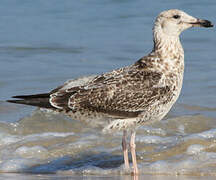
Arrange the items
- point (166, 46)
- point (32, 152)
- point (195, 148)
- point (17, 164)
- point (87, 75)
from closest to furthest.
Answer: point (166, 46) < point (17, 164) < point (195, 148) < point (32, 152) < point (87, 75)

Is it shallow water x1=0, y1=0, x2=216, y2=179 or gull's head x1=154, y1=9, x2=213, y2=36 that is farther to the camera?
shallow water x1=0, y1=0, x2=216, y2=179

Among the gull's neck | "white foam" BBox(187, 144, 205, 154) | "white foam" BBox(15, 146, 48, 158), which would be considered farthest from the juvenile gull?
"white foam" BBox(15, 146, 48, 158)

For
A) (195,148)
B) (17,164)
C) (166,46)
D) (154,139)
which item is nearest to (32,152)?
(17,164)

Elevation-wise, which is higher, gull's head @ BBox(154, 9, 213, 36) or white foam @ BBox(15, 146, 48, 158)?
gull's head @ BBox(154, 9, 213, 36)

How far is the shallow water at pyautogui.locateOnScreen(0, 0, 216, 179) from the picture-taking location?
8.97 metres

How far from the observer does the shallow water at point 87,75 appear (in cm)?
897

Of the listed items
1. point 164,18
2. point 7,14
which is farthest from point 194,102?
point 7,14

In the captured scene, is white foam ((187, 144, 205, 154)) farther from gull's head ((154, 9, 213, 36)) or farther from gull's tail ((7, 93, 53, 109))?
gull's tail ((7, 93, 53, 109))

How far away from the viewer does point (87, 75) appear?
43.7 feet

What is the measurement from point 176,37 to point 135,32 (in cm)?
807

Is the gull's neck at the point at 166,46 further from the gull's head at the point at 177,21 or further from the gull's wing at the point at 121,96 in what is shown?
the gull's wing at the point at 121,96

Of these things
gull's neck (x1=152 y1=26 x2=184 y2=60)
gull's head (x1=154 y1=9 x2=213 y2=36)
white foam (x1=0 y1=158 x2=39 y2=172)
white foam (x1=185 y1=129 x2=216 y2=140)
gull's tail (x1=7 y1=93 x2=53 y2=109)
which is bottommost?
white foam (x1=0 y1=158 x2=39 y2=172)

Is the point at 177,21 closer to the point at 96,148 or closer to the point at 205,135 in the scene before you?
the point at 205,135

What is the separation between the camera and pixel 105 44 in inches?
625
